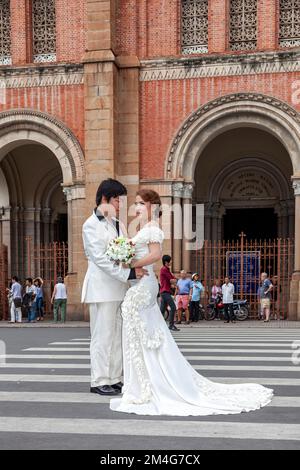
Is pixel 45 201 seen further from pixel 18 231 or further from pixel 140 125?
pixel 140 125

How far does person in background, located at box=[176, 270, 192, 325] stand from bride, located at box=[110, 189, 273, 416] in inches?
469

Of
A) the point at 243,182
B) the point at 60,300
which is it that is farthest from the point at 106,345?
the point at 243,182

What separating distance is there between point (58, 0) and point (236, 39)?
5.49m

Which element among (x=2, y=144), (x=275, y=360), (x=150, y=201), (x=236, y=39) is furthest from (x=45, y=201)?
(x=150, y=201)

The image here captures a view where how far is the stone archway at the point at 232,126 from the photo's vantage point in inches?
738

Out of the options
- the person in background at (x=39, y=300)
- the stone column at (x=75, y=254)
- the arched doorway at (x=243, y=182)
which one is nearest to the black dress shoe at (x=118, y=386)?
the stone column at (x=75, y=254)

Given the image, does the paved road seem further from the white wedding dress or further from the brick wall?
the brick wall

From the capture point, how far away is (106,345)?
6.48 metres

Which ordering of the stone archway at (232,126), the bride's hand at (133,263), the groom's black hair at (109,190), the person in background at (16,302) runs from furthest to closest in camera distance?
the person in background at (16,302)
the stone archway at (232,126)
the groom's black hair at (109,190)
the bride's hand at (133,263)

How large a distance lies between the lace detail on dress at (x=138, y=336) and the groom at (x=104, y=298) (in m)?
0.19

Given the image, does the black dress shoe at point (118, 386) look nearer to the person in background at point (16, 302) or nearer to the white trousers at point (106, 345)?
the white trousers at point (106, 345)

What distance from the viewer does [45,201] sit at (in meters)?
25.6

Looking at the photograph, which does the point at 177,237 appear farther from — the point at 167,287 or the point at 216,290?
the point at 167,287

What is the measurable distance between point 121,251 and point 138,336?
0.79 m
